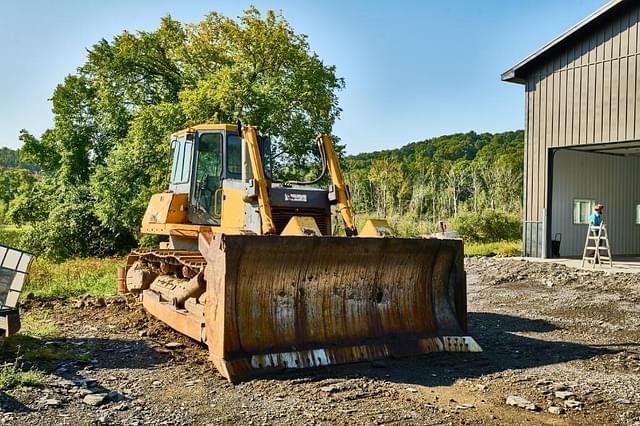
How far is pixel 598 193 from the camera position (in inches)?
806

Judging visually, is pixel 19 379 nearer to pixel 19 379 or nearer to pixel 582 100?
pixel 19 379

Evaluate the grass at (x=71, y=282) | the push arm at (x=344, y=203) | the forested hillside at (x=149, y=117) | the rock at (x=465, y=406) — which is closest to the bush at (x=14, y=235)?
the forested hillside at (x=149, y=117)

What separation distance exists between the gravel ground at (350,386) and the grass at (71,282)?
2966 millimetres

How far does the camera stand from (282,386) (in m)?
5.44

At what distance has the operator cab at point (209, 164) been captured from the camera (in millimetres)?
8320

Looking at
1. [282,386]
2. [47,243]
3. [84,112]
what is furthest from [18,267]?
[84,112]

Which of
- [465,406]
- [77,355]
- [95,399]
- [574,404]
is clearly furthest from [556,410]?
[77,355]

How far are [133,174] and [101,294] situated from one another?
12.5 metres

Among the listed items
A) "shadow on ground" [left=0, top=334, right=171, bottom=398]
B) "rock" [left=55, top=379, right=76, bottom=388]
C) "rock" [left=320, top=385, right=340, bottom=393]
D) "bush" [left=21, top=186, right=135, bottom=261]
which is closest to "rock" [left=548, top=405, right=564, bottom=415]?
"rock" [left=320, top=385, right=340, bottom=393]

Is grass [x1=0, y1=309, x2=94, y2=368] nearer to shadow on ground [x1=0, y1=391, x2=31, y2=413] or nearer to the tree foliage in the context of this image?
shadow on ground [x1=0, y1=391, x2=31, y2=413]

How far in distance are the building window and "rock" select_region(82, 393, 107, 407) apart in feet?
57.6

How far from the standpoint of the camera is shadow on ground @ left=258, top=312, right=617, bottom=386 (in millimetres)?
5848

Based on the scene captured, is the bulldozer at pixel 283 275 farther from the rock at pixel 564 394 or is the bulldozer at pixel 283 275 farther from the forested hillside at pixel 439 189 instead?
the forested hillside at pixel 439 189

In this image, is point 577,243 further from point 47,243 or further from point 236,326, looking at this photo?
point 47,243
